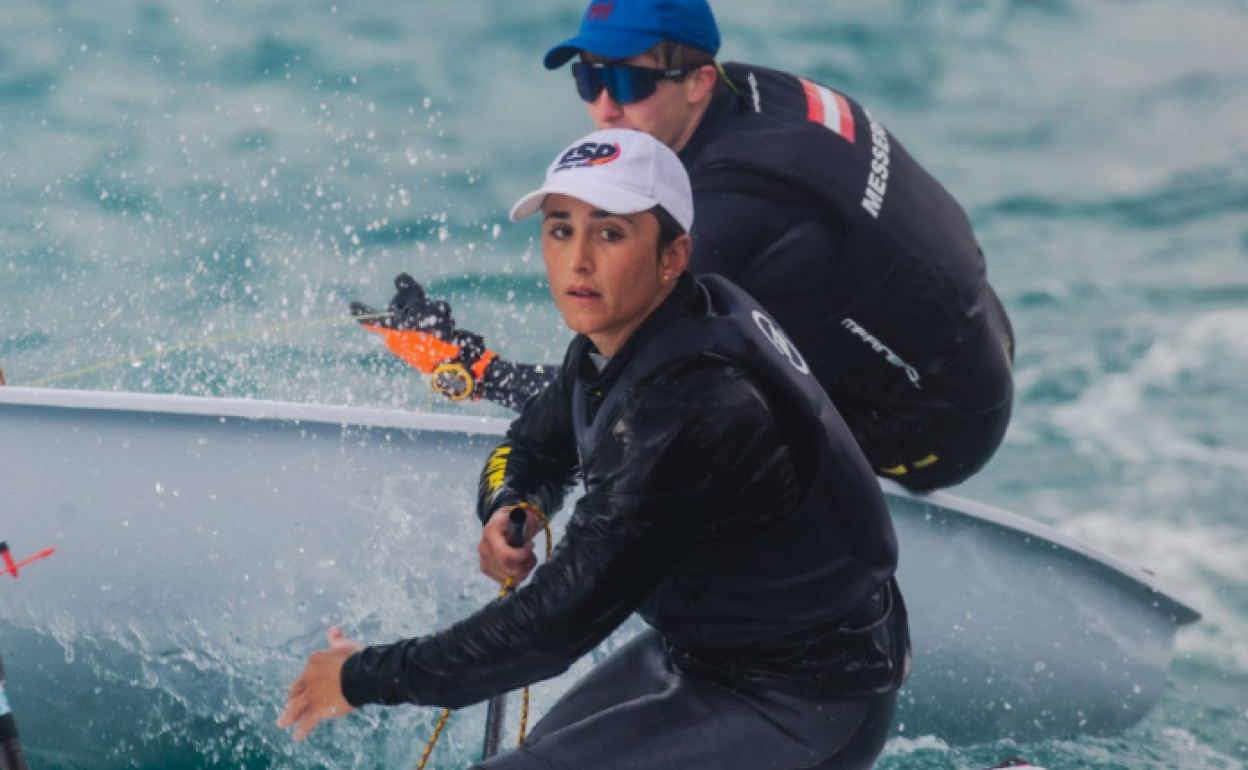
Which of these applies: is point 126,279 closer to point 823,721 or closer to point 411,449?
point 411,449

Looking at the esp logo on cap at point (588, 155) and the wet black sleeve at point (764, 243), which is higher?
the esp logo on cap at point (588, 155)

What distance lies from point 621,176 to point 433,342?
87.5 inches

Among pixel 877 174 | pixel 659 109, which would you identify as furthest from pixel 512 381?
pixel 877 174

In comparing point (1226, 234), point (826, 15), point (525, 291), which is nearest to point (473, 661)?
point (525, 291)

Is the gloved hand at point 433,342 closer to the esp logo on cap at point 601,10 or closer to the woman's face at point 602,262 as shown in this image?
the esp logo on cap at point 601,10

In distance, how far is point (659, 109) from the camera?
2.28 m

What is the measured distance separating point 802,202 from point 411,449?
123cm

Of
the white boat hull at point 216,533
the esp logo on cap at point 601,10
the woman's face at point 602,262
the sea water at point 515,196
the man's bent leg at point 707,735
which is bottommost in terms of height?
the sea water at point 515,196

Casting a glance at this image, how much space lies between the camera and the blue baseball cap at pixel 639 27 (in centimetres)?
222

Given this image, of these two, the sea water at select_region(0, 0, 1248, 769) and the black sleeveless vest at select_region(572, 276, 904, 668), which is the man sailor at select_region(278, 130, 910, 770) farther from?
the sea water at select_region(0, 0, 1248, 769)

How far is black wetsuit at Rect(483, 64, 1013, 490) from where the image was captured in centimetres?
218

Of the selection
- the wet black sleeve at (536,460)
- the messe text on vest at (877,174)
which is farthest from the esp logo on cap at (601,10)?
the wet black sleeve at (536,460)

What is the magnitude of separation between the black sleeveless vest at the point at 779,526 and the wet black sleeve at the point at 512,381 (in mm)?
1774

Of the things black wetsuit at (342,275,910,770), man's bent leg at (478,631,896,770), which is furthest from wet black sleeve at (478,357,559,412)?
man's bent leg at (478,631,896,770)
